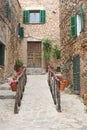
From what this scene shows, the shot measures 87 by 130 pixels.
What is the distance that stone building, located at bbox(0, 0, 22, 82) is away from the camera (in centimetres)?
1530

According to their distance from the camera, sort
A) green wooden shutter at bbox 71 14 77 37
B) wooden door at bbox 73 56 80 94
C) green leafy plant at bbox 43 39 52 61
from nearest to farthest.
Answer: wooden door at bbox 73 56 80 94, green wooden shutter at bbox 71 14 77 37, green leafy plant at bbox 43 39 52 61

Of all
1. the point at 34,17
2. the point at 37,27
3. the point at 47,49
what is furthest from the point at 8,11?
the point at 47,49

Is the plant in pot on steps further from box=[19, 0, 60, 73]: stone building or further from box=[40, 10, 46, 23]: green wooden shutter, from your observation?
box=[40, 10, 46, 23]: green wooden shutter

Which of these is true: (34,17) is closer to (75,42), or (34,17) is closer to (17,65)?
(17,65)

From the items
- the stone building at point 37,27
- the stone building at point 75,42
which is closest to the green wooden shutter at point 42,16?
the stone building at point 37,27

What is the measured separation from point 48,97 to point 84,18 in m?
3.62

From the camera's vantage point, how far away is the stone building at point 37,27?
21.8 metres

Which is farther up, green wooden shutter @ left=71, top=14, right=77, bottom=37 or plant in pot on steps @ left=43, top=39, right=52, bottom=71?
green wooden shutter @ left=71, top=14, right=77, bottom=37

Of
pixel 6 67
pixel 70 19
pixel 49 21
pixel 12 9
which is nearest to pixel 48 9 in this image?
pixel 49 21

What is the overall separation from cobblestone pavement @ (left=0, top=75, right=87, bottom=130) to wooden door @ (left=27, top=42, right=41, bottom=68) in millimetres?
10305

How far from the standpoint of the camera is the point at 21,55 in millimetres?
21547

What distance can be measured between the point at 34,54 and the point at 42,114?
13924mm

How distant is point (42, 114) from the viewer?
321 inches

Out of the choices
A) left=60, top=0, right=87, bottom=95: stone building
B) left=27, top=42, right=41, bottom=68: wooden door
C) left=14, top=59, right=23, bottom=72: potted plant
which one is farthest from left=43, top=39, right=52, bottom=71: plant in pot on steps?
left=60, top=0, right=87, bottom=95: stone building
